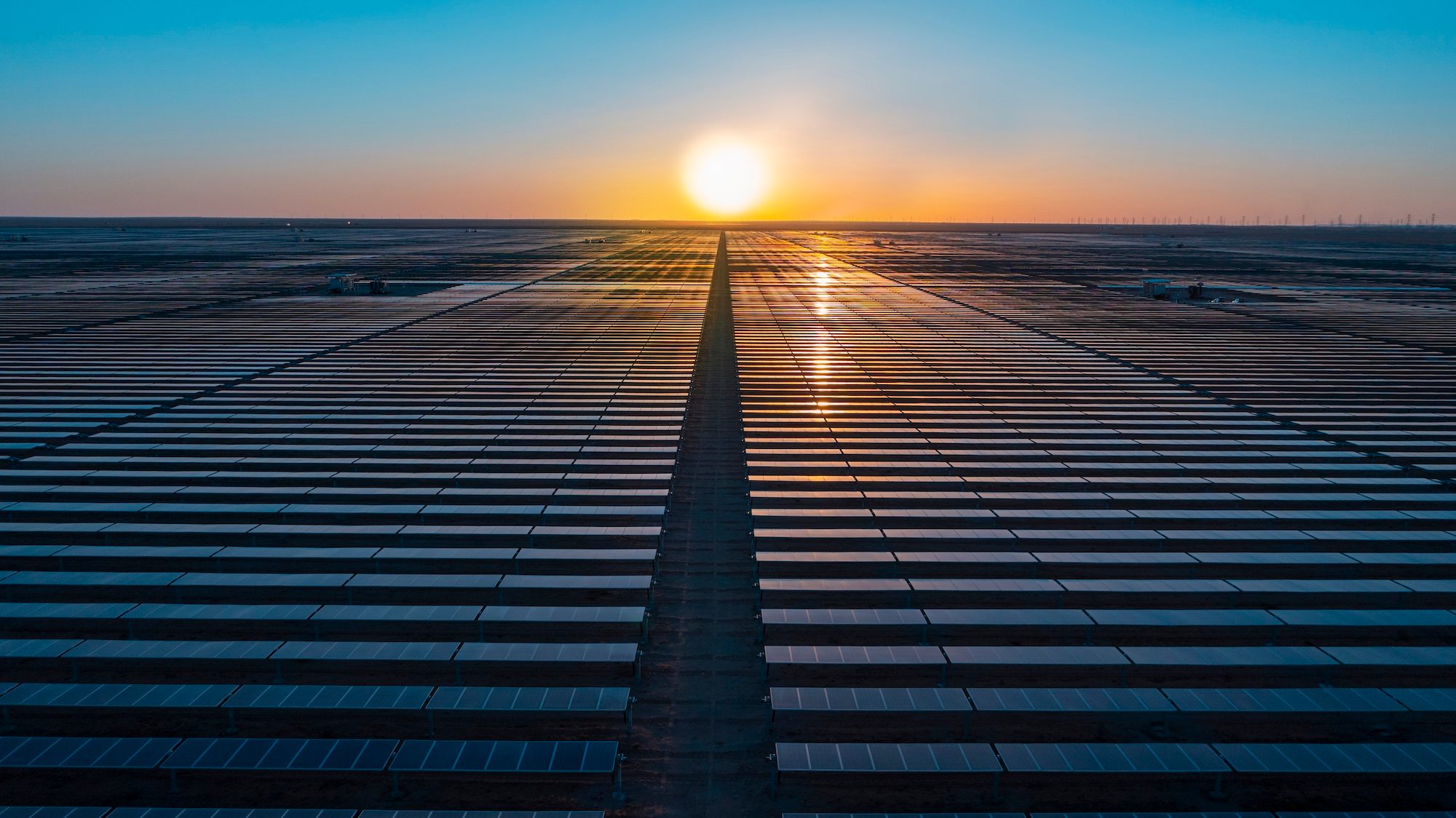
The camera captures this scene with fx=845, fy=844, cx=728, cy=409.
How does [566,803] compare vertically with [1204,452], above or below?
below

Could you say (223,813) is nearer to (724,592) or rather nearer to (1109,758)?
(724,592)

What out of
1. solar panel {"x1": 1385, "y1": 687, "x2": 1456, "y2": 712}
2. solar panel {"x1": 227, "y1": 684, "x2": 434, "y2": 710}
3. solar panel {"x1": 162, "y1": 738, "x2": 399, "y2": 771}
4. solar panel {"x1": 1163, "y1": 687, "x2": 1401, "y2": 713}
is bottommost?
solar panel {"x1": 162, "y1": 738, "x2": 399, "y2": 771}

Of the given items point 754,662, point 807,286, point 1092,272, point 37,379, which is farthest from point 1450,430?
point 1092,272

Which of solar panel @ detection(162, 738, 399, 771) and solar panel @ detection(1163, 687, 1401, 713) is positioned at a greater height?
solar panel @ detection(1163, 687, 1401, 713)

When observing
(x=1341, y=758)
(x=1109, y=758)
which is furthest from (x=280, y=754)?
(x=1341, y=758)

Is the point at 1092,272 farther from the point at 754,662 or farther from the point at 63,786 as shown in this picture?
the point at 63,786

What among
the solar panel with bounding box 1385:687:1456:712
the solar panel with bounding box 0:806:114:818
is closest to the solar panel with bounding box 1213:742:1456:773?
the solar panel with bounding box 1385:687:1456:712

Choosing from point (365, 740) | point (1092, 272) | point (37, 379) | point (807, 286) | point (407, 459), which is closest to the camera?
point (365, 740)

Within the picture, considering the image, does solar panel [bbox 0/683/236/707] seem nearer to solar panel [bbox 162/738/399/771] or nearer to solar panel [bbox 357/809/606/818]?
solar panel [bbox 162/738/399/771]
